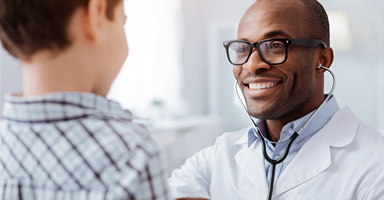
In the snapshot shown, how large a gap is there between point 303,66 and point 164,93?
3122mm

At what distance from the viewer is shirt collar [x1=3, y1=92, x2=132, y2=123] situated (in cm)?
47

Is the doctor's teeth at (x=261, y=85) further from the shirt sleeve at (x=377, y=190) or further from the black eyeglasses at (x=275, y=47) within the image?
the shirt sleeve at (x=377, y=190)

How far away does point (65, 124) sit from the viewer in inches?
18.4

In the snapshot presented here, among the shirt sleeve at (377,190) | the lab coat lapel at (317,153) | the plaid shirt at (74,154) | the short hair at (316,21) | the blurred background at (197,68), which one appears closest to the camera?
the plaid shirt at (74,154)

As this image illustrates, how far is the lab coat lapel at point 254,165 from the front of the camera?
40.8 inches

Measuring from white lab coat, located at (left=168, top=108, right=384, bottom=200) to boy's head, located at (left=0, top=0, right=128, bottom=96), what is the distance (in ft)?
2.23

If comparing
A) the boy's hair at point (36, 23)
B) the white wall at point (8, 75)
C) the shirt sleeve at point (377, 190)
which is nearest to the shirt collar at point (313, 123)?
the shirt sleeve at point (377, 190)

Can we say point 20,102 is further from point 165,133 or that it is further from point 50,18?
point 165,133

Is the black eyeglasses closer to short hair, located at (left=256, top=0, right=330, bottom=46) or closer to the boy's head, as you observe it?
short hair, located at (left=256, top=0, right=330, bottom=46)

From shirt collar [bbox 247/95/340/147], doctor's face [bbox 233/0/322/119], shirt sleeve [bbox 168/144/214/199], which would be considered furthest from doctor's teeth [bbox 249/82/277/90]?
shirt sleeve [bbox 168/144/214/199]

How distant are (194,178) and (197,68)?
11.7ft

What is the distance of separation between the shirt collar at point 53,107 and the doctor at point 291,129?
0.67 meters

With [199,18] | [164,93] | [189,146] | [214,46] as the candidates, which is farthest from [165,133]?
[199,18]

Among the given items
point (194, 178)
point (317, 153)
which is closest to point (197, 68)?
point (194, 178)
